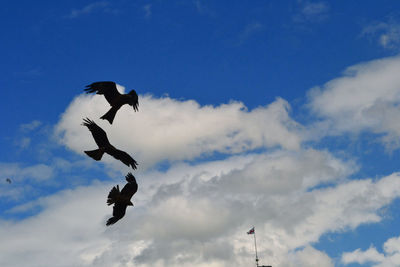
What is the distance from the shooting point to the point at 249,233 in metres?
120

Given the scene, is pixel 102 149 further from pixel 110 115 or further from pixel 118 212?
pixel 118 212

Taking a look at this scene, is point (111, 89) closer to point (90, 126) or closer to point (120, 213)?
point (90, 126)

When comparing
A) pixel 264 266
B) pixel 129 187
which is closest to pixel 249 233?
pixel 264 266

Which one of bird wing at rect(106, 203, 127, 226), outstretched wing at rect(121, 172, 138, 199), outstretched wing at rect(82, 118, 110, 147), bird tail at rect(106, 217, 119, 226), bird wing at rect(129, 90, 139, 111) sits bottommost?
bird tail at rect(106, 217, 119, 226)

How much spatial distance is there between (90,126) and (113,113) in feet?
4.09

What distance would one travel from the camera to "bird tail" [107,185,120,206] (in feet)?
59.7

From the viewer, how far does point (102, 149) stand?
1730 centimetres

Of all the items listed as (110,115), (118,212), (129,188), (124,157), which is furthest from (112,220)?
(110,115)

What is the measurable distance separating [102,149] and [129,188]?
2.28 m

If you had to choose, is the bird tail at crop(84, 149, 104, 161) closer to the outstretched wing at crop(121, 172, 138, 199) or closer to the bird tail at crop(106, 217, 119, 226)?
the outstretched wing at crop(121, 172, 138, 199)

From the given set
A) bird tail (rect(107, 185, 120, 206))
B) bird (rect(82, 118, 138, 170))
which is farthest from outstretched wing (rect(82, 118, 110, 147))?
bird tail (rect(107, 185, 120, 206))

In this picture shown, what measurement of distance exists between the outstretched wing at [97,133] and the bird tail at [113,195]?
2.12 metres

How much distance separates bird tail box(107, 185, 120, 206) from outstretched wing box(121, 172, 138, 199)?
0.23 meters

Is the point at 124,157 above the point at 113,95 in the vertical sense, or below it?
below
